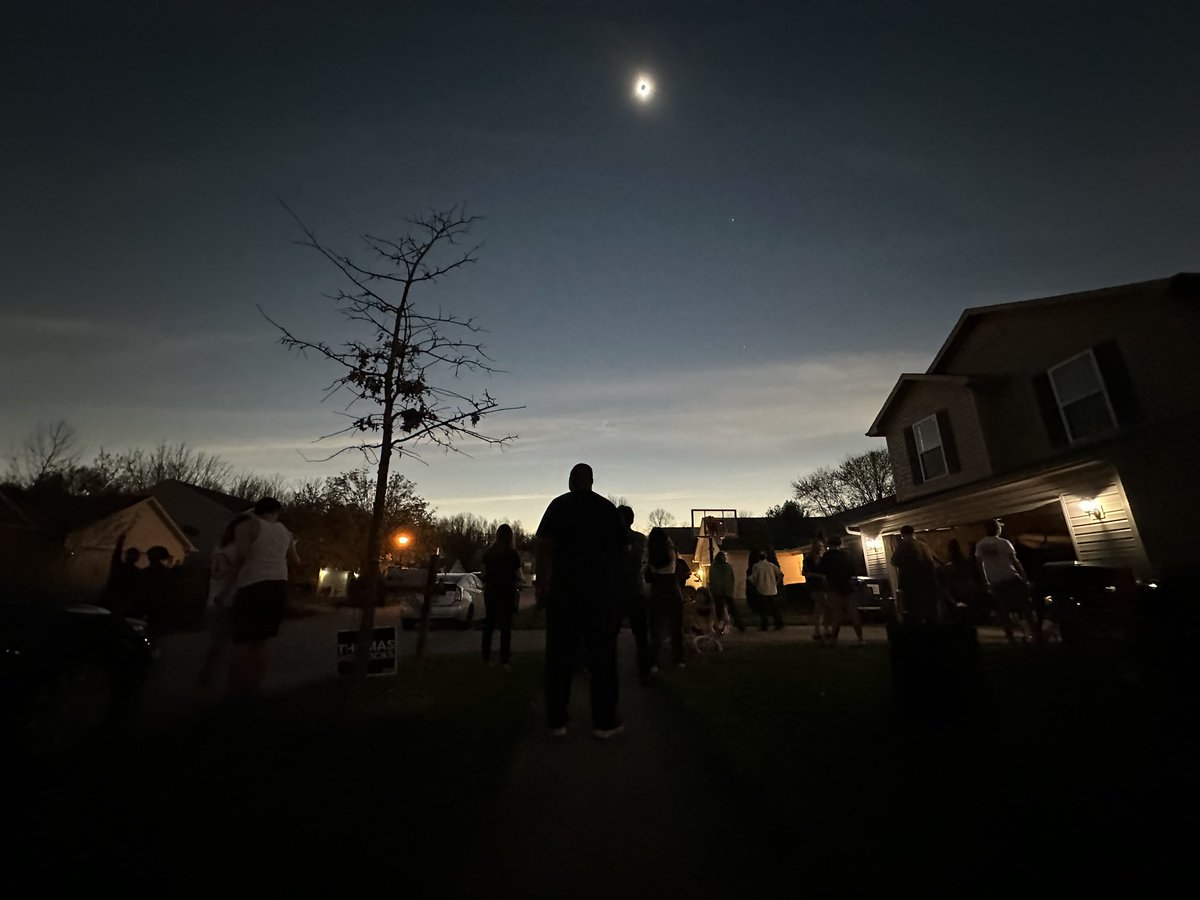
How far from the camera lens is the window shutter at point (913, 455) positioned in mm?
15648

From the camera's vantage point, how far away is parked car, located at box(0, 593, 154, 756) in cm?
310

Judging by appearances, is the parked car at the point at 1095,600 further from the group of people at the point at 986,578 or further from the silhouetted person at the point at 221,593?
the silhouetted person at the point at 221,593

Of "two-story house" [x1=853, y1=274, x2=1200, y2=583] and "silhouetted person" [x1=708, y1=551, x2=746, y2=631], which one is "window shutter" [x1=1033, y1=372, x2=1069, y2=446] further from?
"silhouetted person" [x1=708, y1=551, x2=746, y2=631]

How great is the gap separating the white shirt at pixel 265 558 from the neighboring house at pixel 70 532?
19.7m

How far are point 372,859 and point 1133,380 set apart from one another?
14.4m

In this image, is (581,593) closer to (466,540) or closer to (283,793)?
(283,793)

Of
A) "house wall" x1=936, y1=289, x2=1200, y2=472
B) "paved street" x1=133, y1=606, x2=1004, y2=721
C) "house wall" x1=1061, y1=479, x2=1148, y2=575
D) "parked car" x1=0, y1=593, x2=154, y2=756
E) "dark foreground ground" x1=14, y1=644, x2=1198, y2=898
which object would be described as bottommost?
"dark foreground ground" x1=14, y1=644, x2=1198, y2=898

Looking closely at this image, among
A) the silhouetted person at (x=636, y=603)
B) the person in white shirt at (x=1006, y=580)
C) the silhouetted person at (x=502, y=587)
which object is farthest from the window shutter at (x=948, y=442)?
the silhouetted person at (x=502, y=587)

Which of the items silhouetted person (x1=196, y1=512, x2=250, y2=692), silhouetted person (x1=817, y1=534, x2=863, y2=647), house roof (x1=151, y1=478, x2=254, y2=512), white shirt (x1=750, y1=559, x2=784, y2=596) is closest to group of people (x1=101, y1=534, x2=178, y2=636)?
silhouetted person (x1=196, y1=512, x2=250, y2=692)

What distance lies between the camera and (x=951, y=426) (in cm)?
1432

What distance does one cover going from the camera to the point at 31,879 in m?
1.82

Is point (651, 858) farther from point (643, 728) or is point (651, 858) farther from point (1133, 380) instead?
point (1133, 380)

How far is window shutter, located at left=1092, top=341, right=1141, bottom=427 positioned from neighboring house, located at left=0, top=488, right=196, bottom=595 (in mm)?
29037

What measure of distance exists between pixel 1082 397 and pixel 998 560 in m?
6.04
